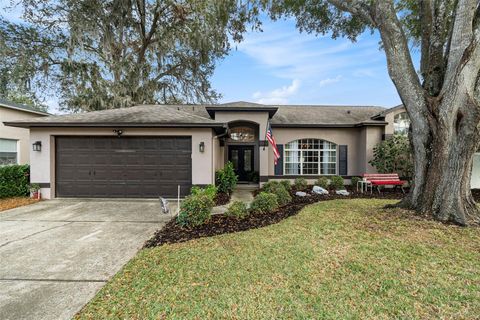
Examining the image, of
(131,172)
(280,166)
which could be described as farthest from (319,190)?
(131,172)

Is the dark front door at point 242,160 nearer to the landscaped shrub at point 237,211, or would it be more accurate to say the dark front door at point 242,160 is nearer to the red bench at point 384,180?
the red bench at point 384,180

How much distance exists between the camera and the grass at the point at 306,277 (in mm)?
2734

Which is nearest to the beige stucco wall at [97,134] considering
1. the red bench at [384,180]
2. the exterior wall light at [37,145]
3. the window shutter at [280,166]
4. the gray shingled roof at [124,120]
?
the exterior wall light at [37,145]

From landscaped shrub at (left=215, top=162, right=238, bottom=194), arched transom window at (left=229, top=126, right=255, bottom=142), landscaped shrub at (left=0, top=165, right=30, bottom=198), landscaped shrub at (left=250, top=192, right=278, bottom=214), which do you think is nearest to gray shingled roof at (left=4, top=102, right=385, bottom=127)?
arched transom window at (left=229, top=126, right=255, bottom=142)

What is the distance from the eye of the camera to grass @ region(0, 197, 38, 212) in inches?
322

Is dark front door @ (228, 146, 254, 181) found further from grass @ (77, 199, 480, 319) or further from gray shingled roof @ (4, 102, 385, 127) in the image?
grass @ (77, 199, 480, 319)

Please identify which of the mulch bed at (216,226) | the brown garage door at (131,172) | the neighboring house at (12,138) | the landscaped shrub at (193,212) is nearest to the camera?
the mulch bed at (216,226)

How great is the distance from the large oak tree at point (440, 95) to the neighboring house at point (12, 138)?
15788 millimetres

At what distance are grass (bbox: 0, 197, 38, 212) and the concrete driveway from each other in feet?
2.13

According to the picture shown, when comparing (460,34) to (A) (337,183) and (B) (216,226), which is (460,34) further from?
(A) (337,183)

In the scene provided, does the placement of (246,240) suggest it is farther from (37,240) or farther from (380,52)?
(380,52)

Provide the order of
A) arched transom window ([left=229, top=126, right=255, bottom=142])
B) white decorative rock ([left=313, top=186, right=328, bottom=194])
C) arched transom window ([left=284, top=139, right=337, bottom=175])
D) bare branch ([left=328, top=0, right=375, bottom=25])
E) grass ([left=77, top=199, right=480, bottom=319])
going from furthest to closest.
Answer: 1. arched transom window ([left=229, top=126, right=255, bottom=142])
2. arched transom window ([left=284, top=139, right=337, bottom=175])
3. white decorative rock ([left=313, top=186, right=328, bottom=194])
4. bare branch ([left=328, top=0, right=375, bottom=25])
5. grass ([left=77, top=199, right=480, bottom=319])

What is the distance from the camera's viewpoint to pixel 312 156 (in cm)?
1358

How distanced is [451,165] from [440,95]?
1.70m
